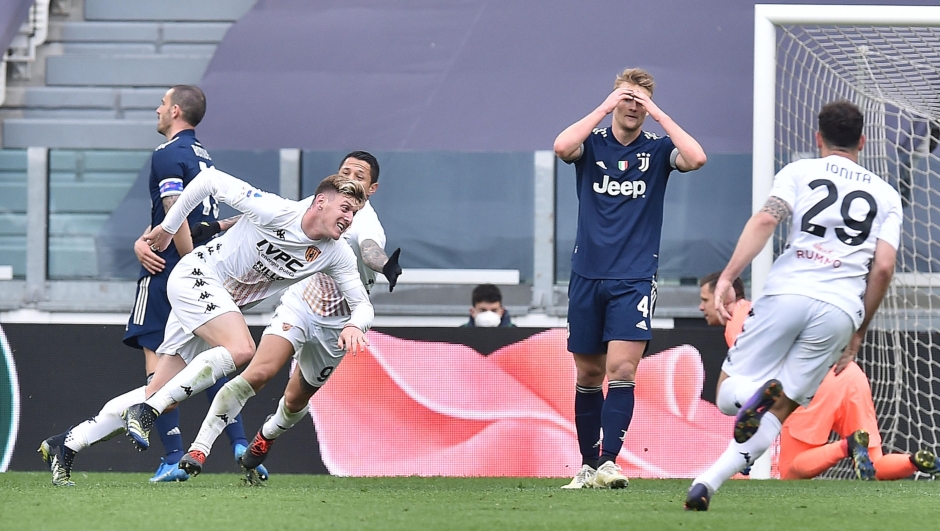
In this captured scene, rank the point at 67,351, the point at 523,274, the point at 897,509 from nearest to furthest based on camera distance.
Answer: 1. the point at 897,509
2. the point at 67,351
3. the point at 523,274

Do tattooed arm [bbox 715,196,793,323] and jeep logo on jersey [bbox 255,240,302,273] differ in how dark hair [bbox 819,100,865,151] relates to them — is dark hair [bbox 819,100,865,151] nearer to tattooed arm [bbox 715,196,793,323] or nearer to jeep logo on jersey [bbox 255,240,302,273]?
tattooed arm [bbox 715,196,793,323]

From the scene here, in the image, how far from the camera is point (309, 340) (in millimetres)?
5898

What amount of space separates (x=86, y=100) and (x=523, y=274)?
378 cm

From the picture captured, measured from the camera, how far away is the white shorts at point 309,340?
585cm

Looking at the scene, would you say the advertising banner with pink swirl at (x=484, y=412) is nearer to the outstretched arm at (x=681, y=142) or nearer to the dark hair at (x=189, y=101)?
the dark hair at (x=189, y=101)

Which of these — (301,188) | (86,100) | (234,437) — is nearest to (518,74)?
(301,188)

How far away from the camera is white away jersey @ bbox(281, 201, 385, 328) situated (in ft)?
19.3

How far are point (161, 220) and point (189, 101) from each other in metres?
0.63

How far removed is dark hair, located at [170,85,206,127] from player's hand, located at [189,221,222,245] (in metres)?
0.62

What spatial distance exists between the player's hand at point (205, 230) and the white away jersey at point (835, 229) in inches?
109

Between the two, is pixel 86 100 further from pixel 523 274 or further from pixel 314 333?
pixel 314 333

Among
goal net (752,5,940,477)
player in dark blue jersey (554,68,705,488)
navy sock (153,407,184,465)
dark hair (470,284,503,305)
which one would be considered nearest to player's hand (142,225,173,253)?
navy sock (153,407,184,465)

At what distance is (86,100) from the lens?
9.99 m

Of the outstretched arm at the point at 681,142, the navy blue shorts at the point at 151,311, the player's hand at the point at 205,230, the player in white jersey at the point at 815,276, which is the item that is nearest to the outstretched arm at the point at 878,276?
the player in white jersey at the point at 815,276
